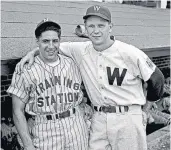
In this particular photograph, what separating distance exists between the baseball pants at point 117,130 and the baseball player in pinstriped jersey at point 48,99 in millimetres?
198

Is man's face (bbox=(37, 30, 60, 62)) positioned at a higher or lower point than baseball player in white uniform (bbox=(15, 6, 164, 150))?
higher

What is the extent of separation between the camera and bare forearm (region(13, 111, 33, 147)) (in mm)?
2531

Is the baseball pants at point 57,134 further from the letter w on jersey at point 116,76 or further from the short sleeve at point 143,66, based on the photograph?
the short sleeve at point 143,66

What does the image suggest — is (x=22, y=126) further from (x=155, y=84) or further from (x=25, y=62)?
(x=155, y=84)

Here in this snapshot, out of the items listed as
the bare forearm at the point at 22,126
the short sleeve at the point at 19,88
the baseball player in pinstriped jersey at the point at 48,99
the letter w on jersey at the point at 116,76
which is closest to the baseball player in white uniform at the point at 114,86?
the letter w on jersey at the point at 116,76

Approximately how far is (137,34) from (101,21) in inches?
105

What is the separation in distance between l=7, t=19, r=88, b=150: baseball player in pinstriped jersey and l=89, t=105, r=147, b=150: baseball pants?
198 millimetres

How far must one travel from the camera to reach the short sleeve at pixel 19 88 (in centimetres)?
253

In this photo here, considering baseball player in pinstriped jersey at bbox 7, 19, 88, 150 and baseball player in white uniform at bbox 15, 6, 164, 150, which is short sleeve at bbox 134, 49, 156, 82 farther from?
baseball player in pinstriped jersey at bbox 7, 19, 88, 150

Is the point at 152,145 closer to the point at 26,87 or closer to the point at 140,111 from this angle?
the point at 140,111

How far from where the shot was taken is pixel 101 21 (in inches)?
108

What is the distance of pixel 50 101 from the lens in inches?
103

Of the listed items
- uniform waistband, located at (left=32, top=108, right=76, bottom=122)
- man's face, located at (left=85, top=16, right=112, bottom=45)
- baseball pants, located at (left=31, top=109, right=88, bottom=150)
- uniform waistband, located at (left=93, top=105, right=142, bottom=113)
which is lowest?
baseball pants, located at (left=31, top=109, right=88, bottom=150)

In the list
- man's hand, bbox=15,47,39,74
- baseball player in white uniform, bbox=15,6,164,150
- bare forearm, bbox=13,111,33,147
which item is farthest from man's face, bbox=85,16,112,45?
bare forearm, bbox=13,111,33,147
